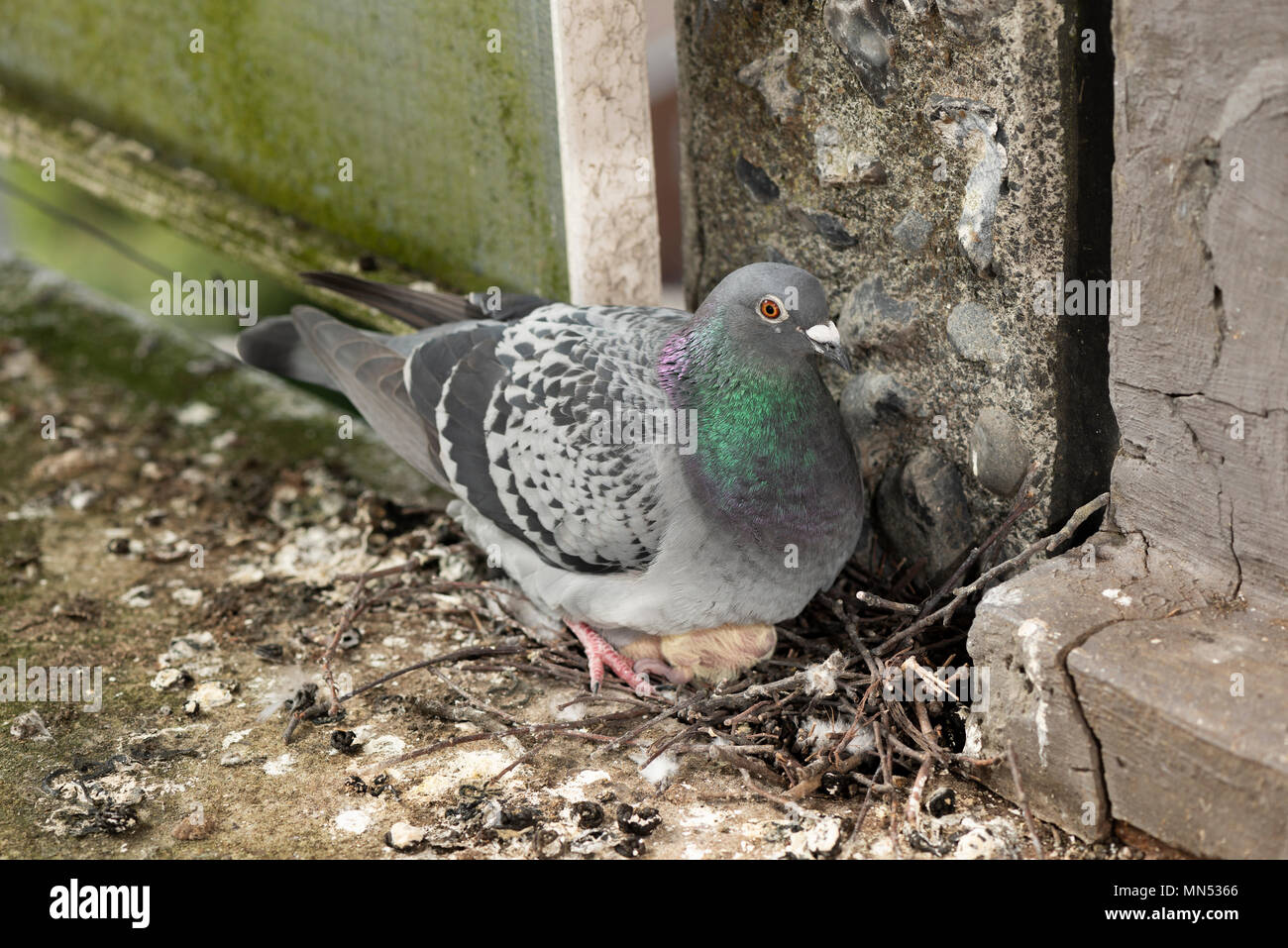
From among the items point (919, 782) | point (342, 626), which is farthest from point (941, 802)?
point (342, 626)

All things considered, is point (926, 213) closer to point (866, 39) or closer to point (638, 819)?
point (866, 39)

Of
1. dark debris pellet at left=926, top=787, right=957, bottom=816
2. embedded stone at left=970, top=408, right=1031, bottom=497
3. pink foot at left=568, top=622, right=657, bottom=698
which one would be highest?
embedded stone at left=970, top=408, right=1031, bottom=497

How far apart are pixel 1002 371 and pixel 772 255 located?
2.74 feet

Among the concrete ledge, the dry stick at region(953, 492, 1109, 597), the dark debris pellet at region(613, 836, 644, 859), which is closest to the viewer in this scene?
the concrete ledge

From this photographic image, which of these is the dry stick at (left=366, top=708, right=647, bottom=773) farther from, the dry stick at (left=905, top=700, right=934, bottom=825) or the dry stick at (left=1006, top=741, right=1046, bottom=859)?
the dry stick at (left=1006, top=741, right=1046, bottom=859)

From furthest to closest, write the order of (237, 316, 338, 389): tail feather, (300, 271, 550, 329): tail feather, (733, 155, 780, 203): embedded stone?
(237, 316, 338, 389): tail feather, (300, 271, 550, 329): tail feather, (733, 155, 780, 203): embedded stone

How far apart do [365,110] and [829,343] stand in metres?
2.25

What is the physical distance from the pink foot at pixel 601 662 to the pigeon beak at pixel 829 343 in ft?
3.27

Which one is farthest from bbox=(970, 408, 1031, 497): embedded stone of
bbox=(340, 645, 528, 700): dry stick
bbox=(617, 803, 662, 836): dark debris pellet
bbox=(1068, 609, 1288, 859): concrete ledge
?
bbox=(340, 645, 528, 700): dry stick

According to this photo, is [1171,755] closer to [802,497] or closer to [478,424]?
[802,497]

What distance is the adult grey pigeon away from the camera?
3357mm

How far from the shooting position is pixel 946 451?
3559mm

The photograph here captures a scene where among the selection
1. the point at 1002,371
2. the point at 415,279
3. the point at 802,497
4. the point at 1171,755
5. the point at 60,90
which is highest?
the point at 60,90

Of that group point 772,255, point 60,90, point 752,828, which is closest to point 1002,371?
point 772,255
